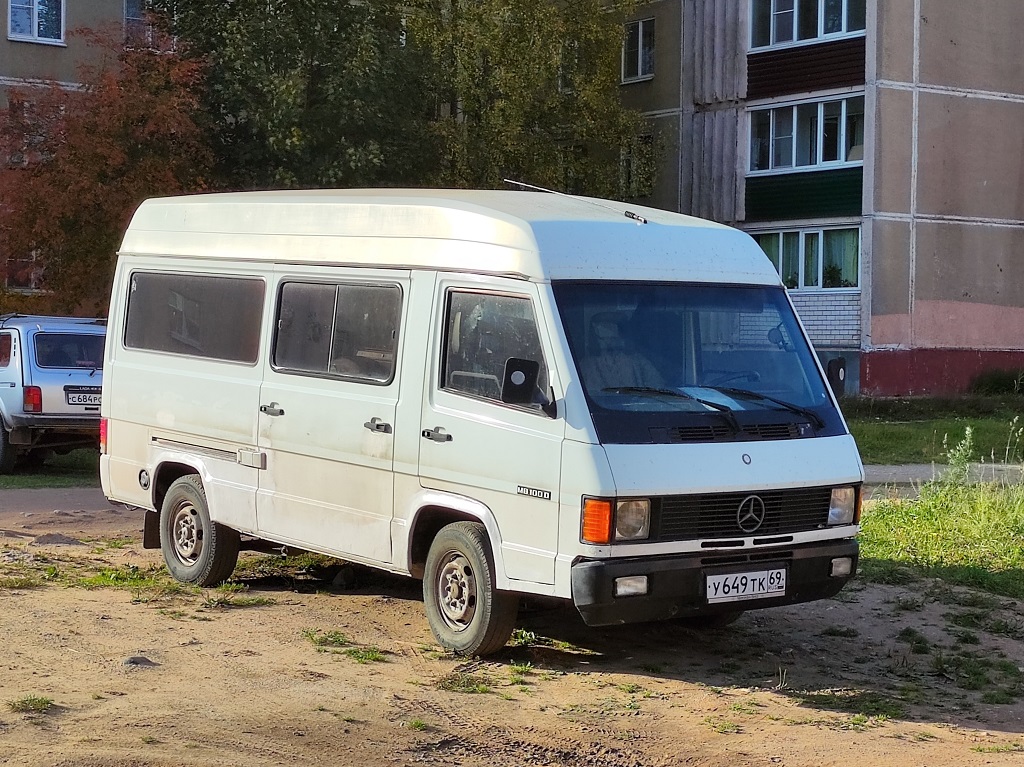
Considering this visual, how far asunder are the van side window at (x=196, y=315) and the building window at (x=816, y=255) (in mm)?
22553

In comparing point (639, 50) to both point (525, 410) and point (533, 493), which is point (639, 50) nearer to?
point (525, 410)

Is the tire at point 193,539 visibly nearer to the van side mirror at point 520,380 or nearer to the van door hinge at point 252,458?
the van door hinge at point 252,458

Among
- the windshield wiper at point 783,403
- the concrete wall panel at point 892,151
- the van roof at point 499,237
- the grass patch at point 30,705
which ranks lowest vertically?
the grass patch at point 30,705

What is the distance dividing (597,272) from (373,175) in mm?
21115

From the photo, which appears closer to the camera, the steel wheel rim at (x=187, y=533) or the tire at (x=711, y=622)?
the tire at (x=711, y=622)

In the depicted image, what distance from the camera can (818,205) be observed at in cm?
3269

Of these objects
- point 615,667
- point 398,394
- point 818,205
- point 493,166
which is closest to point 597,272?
point 398,394

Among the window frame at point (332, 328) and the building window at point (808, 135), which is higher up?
the building window at point (808, 135)

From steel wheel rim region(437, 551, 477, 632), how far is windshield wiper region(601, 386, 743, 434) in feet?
4.05

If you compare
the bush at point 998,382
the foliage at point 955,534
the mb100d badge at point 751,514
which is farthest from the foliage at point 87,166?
the bush at point 998,382

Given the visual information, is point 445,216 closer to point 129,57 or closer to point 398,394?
point 398,394

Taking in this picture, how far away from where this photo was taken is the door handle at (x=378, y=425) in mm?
8203

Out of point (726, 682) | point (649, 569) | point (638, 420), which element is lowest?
point (726, 682)

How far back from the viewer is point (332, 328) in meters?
8.72
